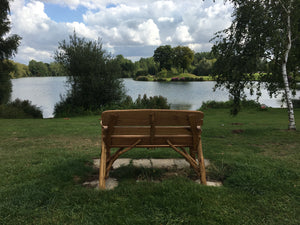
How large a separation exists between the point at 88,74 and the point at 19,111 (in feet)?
20.0

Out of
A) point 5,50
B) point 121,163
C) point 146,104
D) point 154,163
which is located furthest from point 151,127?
point 5,50

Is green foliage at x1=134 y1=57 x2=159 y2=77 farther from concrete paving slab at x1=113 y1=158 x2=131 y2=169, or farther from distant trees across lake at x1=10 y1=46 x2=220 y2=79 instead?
concrete paving slab at x1=113 y1=158 x2=131 y2=169

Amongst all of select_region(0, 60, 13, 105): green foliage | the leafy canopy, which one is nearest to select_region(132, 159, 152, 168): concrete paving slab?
the leafy canopy

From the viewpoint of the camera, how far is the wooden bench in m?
3.13

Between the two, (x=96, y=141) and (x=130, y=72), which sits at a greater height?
(x=130, y=72)

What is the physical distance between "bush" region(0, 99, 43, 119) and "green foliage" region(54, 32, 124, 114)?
2.00 meters

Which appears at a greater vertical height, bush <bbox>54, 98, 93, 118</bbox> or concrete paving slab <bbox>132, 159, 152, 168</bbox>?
concrete paving slab <bbox>132, 159, 152, 168</bbox>

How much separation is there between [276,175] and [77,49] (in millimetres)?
18808

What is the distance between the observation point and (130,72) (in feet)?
352

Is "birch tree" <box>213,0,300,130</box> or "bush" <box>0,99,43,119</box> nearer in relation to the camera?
"birch tree" <box>213,0,300,130</box>

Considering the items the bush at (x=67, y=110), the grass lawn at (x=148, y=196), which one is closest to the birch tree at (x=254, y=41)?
the grass lawn at (x=148, y=196)

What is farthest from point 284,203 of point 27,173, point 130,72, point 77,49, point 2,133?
point 130,72

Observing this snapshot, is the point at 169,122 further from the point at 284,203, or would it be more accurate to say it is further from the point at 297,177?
the point at 297,177

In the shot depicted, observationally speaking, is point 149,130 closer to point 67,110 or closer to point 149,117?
point 149,117
